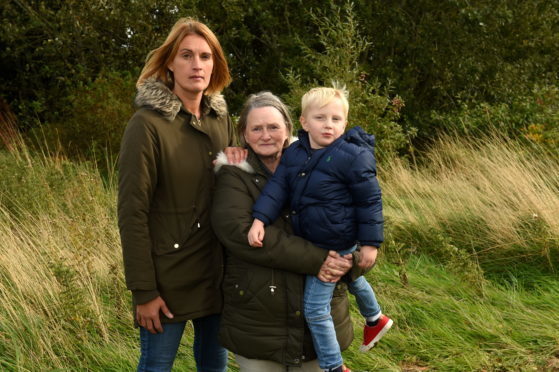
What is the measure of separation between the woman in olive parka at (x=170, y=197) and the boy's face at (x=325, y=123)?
468mm

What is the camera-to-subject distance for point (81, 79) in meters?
13.4

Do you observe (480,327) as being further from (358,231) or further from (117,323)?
(117,323)

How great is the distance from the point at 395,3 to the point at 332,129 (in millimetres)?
10519

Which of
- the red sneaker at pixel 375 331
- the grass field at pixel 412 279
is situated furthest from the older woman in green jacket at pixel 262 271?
the grass field at pixel 412 279

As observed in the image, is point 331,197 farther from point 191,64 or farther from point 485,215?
point 485,215

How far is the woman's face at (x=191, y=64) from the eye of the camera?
9.46 ft

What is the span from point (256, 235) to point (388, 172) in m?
5.42

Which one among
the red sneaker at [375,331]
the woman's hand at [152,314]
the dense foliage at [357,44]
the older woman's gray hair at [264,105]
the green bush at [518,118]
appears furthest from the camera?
the dense foliage at [357,44]

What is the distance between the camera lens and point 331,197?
275 centimetres

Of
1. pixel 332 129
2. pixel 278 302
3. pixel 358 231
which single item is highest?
pixel 332 129

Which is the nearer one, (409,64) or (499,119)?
(499,119)

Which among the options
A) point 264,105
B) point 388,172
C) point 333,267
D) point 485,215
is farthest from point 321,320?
point 388,172

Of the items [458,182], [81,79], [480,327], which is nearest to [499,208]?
[458,182]

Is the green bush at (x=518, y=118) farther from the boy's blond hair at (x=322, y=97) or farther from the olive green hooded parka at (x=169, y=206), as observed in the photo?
the olive green hooded parka at (x=169, y=206)
